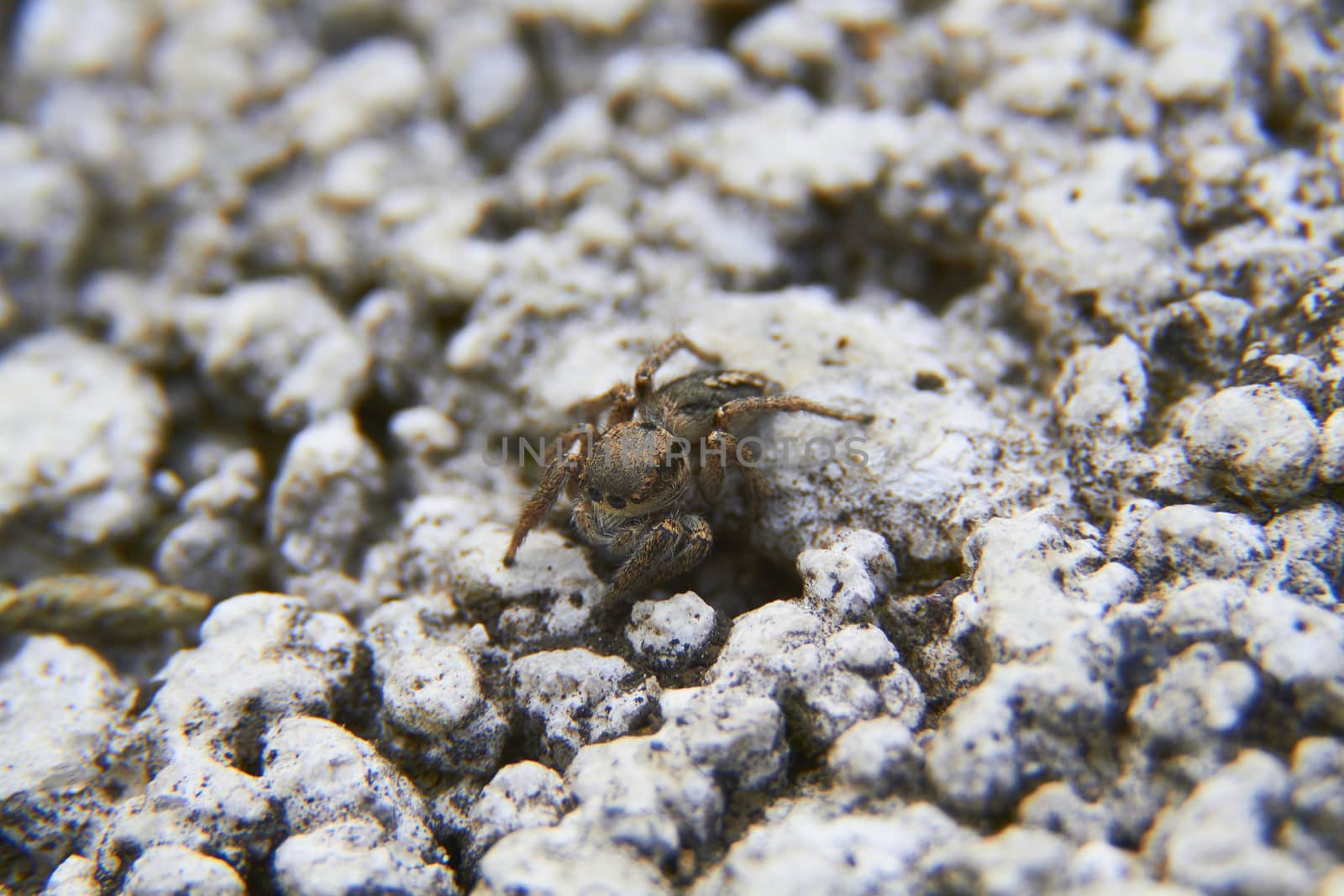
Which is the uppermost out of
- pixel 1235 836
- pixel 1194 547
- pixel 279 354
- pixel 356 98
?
pixel 356 98

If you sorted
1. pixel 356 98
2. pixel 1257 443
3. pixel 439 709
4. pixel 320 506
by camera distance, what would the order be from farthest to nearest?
pixel 356 98 → pixel 320 506 → pixel 439 709 → pixel 1257 443

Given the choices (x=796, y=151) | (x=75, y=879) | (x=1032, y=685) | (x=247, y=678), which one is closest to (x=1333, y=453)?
(x=1032, y=685)

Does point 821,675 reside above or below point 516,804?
above

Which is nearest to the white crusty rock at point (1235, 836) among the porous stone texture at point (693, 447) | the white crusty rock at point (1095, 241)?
the porous stone texture at point (693, 447)

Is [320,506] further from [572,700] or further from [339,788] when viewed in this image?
[572,700]

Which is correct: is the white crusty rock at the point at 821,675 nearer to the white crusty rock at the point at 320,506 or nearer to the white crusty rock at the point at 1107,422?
the white crusty rock at the point at 1107,422

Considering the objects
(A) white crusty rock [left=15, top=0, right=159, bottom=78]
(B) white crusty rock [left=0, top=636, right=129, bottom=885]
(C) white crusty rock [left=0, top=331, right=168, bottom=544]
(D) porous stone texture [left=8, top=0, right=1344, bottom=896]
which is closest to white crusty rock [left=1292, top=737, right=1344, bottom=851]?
(D) porous stone texture [left=8, top=0, right=1344, bottom=896]
